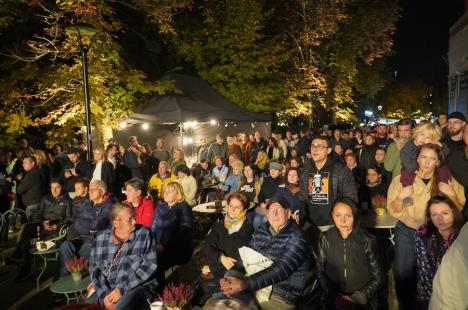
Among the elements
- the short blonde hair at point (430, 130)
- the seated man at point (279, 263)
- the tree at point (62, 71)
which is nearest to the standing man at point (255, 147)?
the tree at point (62, 71)

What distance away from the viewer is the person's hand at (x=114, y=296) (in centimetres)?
373

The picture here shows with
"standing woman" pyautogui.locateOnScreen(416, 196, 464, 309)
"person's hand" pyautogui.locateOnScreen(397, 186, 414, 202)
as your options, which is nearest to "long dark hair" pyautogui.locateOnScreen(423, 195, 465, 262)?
"standing woman" pyautogui.locateOnScreen(416, 196, 464, 309)

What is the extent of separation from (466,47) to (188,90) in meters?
9.92

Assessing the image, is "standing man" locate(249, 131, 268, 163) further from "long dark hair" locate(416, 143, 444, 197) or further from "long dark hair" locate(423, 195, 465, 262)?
"long dark hair" locate(423, 195, 465, 262)

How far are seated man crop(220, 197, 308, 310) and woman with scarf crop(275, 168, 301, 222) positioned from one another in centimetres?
211

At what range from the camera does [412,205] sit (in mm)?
3732

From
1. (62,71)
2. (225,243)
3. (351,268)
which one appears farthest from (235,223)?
(62,71)

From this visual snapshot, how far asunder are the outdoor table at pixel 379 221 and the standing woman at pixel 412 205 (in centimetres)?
126

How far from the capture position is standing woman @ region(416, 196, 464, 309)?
3.01m

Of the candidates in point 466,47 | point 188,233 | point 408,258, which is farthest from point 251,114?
point 408,258

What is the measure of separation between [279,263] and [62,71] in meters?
8.99

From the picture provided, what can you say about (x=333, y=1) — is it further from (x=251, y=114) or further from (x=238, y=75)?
(x=251, y=114)

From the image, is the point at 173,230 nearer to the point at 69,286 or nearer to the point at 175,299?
the point at 69,286

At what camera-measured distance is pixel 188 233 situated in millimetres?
5039
